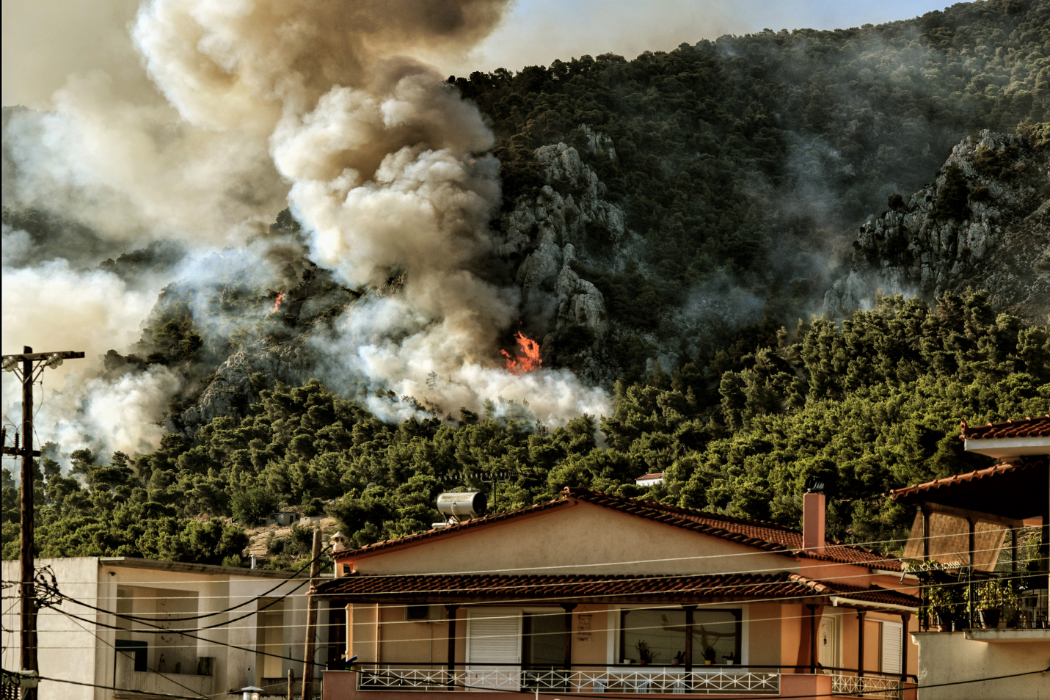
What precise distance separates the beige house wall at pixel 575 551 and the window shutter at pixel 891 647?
530 centimetres

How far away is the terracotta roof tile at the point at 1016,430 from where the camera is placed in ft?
61.2

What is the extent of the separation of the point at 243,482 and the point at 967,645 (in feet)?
327

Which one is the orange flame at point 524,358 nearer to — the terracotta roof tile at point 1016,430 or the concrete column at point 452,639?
the concrete column at point 452,639

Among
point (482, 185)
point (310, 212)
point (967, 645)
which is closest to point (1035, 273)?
point (482, 185)

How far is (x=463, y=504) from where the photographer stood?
107ft

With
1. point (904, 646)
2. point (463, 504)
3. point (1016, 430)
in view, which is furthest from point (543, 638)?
point (1016, 430)

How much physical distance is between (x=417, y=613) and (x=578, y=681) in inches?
175

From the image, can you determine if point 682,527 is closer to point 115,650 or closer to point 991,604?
point 991,604

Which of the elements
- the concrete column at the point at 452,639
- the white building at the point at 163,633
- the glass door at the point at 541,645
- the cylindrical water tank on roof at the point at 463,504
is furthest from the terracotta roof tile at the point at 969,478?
the white building at the point at 163,633

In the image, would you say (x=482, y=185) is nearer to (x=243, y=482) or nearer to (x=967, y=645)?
(x=243, y=482)

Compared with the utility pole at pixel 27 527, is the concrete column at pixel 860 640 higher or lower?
lower

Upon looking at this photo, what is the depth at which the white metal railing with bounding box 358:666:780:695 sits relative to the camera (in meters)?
26.8

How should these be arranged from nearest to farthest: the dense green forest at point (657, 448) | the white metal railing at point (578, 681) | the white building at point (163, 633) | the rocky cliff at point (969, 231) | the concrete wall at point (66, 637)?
the white metal railing at point (578, 681)
the concrete wall at point (66, 637)
the white building at point (163, 633)
the dense green forest at point (657, 448)
the rocky cliff at point (969, 231)

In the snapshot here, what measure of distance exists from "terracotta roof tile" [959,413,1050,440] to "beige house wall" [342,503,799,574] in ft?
28.8
